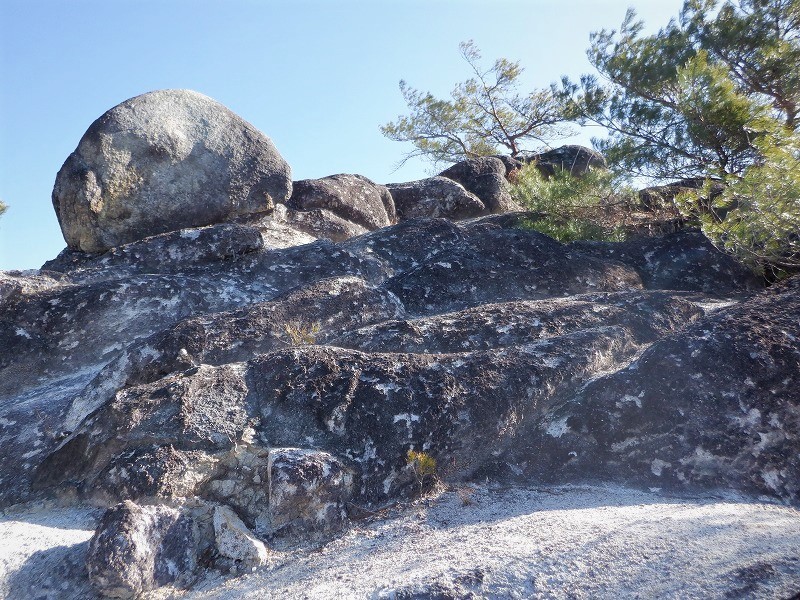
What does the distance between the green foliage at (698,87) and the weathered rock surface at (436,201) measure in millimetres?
2521

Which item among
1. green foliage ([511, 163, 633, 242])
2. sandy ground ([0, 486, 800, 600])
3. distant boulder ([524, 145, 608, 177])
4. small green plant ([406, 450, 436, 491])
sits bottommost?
sandy ground ([0, 486, 800, 600])

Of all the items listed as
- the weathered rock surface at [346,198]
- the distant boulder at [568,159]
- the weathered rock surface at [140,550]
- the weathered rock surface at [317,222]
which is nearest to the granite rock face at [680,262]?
the weathered rock surface at [317,222]

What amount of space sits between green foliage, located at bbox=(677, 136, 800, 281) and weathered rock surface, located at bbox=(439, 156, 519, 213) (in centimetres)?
630

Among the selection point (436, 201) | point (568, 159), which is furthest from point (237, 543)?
point (568, 159)

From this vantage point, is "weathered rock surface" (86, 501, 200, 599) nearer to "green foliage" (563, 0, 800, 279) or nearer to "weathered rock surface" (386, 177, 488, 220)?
"green foliage" (563, 0, 800, 279)

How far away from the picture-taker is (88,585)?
2.81 meters

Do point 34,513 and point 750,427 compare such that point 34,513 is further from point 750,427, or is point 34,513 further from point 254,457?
point 750,427

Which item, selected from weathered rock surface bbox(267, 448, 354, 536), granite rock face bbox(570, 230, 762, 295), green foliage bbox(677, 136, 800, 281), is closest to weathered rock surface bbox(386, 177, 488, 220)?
granite rock face bbox(570, 230, 762, 295)

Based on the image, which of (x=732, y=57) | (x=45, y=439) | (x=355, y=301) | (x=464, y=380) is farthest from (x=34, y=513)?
(x=732, y=57)

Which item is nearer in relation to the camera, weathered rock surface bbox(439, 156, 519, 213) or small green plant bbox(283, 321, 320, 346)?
small green plant bbox(283, 321, 320, 346)

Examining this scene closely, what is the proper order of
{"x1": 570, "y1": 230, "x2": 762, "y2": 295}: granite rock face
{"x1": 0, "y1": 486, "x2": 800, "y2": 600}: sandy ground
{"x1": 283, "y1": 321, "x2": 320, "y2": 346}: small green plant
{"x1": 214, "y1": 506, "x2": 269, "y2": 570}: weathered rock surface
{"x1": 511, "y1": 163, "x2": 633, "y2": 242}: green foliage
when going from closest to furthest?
{"x1": 0, "y1": 486, "x2": 800, "y2": 600}: sandy ground → {"x1": 214, "y1": 506, "x2": 269, "y2": 570}: weathered rock surface → {"x1": 283, "y1": 321, "x2": 320, "y2": 346}: small green plant → {"x1": 570, "y1": 230, "x2": 762, "y2": 295}: granite rock face → {"x1": 511, "y1": 163, "x2": 633, "y2": 242}: green foliage

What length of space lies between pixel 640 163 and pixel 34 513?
7665mm

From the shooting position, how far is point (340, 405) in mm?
3605

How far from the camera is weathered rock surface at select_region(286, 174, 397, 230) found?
31.0ft
